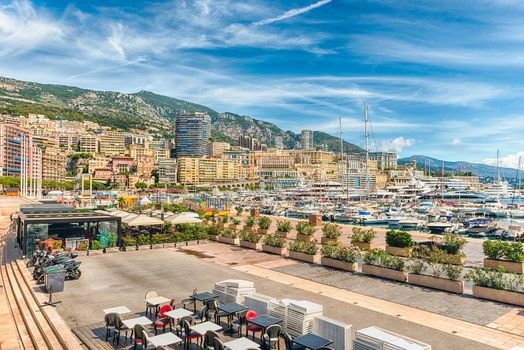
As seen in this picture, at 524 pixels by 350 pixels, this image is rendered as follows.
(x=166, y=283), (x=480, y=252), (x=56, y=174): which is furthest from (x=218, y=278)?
(x=56, y=174)

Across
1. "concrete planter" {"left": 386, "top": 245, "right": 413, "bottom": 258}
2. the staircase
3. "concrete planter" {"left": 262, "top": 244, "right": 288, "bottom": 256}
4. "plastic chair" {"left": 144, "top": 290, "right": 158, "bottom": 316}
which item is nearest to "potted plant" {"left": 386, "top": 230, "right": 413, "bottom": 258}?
"concrete planter" {"left": 386, "top": 245, "right": 413, "bottom": 258}

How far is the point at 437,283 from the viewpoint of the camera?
1402 cm

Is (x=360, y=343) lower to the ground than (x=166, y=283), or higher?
higher

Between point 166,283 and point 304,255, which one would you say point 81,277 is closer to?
point 166,283

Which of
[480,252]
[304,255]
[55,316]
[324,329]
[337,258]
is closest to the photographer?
[324,329]

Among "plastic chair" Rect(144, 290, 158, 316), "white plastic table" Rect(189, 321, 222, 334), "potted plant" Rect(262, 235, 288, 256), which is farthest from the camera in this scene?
"potted plant" Rect(262, 235, 288, 256)

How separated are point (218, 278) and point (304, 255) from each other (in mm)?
5282

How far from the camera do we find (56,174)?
522 ft

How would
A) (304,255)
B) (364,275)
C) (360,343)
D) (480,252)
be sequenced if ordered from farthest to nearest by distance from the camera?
(480,252)
(304,255)
(364,275)
(360,343)

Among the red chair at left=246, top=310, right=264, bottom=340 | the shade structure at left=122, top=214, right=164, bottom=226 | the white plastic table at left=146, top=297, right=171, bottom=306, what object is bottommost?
the red chair at left=246, top=310, right=264, bottom=340

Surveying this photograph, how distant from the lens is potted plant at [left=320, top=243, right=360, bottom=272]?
55.8 ft

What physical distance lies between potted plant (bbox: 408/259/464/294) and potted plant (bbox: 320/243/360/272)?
247 cm

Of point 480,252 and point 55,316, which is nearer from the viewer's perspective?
point 55,316

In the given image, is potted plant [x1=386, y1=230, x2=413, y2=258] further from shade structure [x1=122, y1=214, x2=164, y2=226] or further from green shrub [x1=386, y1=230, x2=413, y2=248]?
shade structure [x1=122, y1=214, x2=164, y2=226]
